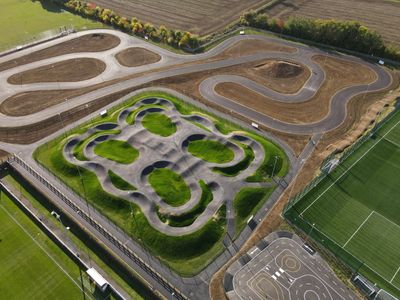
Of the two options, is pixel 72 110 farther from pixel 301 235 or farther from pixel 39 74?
pixel 301 235

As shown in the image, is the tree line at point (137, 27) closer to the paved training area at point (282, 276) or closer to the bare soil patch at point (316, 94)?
the bare soil patch at point (316, 94)

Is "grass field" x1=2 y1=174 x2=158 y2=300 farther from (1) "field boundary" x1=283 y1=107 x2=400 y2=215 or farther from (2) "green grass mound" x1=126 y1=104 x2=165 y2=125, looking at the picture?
(1) "field boundary" x1=283 y1=107 x2=400 y2=215

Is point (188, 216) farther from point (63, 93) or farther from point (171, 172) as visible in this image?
point (63, 93)

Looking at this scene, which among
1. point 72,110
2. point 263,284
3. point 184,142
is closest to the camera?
point 263,284

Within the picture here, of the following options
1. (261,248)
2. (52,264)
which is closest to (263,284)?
(261,248)

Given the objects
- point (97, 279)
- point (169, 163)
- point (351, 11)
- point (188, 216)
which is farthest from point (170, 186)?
point (351, 11)

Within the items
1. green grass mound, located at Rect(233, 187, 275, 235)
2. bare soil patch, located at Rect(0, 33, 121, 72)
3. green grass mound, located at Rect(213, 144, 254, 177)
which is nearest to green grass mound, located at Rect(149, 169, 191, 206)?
green grass mound, located at Rect(213, 144, 254, 177)

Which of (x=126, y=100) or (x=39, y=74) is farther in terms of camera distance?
(x=39, y=74)
